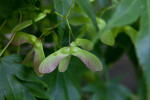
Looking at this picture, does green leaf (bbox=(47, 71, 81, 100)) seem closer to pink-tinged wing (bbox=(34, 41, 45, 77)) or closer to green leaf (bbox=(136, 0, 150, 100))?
pink-tinged wing (bbox=(34, 41, 45, 77))

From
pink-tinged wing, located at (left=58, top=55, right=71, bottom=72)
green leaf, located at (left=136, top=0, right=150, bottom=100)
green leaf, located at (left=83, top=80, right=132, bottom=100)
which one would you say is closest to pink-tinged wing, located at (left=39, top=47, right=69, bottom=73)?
pink-tinged wing, located at (left=58, top=55, right=71, bottom=72)

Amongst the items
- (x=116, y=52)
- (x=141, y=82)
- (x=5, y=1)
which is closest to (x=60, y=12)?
(x=5, y=1)

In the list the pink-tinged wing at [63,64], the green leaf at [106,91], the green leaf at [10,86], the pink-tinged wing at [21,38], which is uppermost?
the pink-tinged wing at [21,38]

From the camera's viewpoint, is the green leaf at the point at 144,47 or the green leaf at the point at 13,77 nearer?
the green leaf at the point at 144,47

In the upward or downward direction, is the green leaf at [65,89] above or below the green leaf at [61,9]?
below

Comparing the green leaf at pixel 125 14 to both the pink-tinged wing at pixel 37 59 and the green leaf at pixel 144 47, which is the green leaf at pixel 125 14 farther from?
the pink-tinged wing at pixel 37 59

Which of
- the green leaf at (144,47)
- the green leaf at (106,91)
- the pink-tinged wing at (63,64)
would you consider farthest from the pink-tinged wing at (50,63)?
the green leaf at (106,91)
